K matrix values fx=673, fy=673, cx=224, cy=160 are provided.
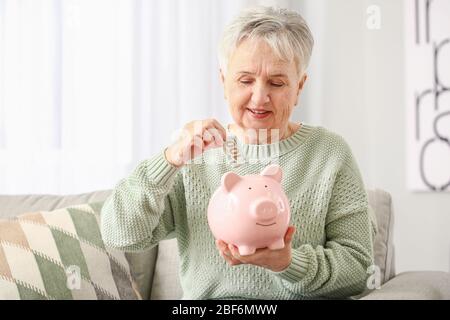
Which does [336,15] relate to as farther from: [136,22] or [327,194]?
[327,194]

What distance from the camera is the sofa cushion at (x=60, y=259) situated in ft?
4.93

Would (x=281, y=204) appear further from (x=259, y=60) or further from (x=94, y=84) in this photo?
(x=94, y=84)

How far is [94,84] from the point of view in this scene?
2.66m

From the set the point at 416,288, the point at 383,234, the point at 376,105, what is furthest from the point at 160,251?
the point at 376,105

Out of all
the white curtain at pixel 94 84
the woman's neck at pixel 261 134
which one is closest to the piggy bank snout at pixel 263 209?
the woman's neck at pixel 261 134

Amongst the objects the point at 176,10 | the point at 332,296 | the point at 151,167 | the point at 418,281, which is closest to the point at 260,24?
the point at 151,167

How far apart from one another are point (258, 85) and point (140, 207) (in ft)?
0.97

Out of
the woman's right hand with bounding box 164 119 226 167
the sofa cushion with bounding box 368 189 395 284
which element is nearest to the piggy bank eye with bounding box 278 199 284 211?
the woman's right hand with bounding box 164 119 226 167

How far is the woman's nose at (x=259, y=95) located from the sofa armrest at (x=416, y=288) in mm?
387

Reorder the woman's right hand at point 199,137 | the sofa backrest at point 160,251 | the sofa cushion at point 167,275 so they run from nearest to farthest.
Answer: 1. the woman's right hand at point 199,137
2. the sofa backrest at point 160,251
3. the sofa cushion at point 167,275

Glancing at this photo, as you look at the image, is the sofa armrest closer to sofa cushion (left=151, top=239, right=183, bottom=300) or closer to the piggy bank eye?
the piggy bank eye

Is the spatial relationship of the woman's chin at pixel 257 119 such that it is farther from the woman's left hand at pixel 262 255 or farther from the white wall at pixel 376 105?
the white wall at pixel 376 105

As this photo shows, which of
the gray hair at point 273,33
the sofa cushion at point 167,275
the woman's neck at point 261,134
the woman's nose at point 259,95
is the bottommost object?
the sofa cushion at point 167,275

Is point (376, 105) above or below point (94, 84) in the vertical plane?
below
